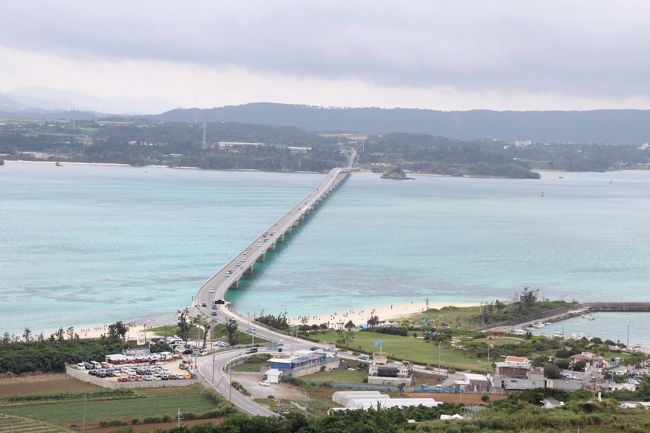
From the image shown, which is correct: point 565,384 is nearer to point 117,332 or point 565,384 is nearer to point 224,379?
point 224,379

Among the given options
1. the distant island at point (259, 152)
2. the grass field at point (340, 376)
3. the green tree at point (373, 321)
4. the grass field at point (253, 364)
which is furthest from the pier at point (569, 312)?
the distant island at point (259, 152)

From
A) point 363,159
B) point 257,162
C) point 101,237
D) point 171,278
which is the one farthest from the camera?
point 363,159

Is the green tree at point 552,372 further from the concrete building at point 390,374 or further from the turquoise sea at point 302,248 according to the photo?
the turquoise sea at point 302,248

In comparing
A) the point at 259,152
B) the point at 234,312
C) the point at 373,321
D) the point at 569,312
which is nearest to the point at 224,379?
the point at 373,321

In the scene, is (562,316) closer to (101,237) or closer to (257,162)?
(101,237)

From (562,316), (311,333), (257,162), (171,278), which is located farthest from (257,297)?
(257,162)

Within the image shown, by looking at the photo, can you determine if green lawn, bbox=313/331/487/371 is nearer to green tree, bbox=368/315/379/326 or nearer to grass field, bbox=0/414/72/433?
green tree, bbox=368/315/379/326
